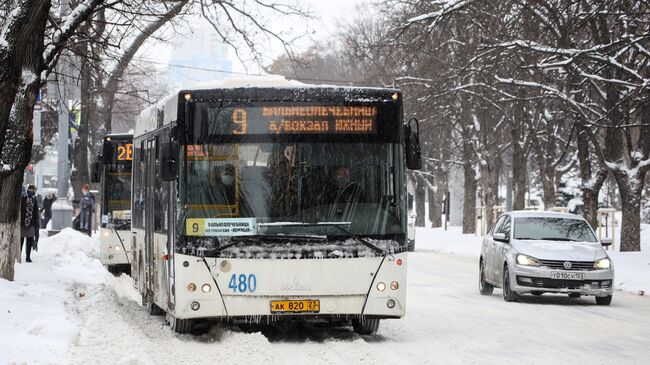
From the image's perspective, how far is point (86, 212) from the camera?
140 feet

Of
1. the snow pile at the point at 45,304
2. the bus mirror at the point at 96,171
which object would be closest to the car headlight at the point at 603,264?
the snow pile at the point at 45,304

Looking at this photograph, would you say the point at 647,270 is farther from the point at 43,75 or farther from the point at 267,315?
the point at 267,315

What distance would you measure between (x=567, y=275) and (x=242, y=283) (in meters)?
8.00

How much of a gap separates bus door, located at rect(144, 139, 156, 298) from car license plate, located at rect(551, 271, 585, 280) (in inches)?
267

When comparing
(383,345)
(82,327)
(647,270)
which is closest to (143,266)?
(82,327)

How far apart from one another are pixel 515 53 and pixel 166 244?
58.6 feet

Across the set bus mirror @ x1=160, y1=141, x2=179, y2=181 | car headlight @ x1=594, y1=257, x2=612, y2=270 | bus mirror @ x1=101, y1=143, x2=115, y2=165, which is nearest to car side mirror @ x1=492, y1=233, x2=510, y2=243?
car headlight @ x1=594, y1=257, x2=612, y2=270

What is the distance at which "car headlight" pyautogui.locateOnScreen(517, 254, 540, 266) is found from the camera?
19.8 meters

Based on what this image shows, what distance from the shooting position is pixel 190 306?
13.3 meters

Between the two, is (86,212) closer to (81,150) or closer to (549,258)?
(81,150)

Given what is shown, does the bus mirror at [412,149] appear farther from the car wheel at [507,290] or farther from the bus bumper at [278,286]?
the car wheel at [507,290]

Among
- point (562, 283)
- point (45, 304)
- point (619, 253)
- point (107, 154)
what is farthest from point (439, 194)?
point (45, 304)

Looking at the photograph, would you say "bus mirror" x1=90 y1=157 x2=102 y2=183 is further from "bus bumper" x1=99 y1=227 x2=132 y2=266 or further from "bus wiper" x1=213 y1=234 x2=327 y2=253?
"bus wiper" x1=213 y1=234 x2=327 y2=253

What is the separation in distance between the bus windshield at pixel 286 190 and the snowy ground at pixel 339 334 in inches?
49.2
